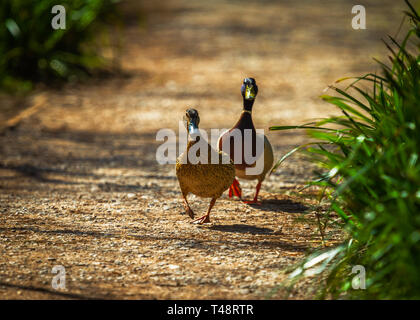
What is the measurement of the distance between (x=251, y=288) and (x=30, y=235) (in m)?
1.69

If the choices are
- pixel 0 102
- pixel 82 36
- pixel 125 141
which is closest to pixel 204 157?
pixel 125 141

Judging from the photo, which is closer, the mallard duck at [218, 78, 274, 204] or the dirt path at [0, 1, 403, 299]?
the dirt path at [0, 1, 403, 299]

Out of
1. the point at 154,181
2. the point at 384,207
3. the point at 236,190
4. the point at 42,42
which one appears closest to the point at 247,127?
the point at 236,190

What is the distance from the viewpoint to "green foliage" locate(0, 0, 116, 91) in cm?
849

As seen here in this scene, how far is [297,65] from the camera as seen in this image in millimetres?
10070

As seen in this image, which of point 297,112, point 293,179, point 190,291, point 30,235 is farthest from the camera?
point 297,112

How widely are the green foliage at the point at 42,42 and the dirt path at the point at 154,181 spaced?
0.56 m

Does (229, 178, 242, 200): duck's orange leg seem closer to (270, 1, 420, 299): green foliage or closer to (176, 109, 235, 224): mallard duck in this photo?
(176, 109, 235, 224): mallard duck

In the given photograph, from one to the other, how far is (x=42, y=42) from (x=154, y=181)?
4707 millimetres

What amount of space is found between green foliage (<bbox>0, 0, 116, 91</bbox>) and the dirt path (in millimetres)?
563

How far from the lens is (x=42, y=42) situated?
349 inches

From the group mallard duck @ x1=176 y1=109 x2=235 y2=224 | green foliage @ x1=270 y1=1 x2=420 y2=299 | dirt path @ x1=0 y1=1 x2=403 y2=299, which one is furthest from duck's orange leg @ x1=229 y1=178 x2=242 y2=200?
green foliage @ x1=270 y1=1 x2=420 y2=299

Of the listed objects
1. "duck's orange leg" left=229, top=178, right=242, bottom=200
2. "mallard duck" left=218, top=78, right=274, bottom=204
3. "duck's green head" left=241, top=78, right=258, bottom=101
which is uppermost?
"duck's green head" left=241, top=78, right=258, bottom=101
